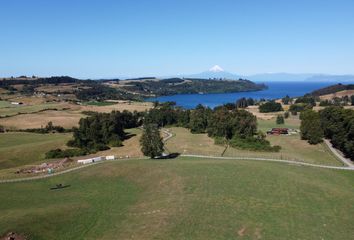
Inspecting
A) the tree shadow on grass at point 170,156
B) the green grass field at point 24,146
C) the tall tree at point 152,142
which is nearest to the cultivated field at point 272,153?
the tree shadow on grass at point 170,156

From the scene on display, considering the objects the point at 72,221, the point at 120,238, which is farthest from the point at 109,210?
the point at 120,238

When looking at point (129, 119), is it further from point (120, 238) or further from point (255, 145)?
point (120, 238)

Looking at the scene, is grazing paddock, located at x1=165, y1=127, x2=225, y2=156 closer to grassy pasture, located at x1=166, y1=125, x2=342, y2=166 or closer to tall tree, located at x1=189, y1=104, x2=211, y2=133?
grassy pasture, located at x1=166, y1=125, x2=342, y2=166

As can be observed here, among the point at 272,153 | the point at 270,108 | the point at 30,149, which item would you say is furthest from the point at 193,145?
the point at 270,108

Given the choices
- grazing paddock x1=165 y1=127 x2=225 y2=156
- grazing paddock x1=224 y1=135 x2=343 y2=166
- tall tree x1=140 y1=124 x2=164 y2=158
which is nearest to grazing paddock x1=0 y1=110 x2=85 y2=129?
grazing paddock x1=165 y1=127 x2=225 y2=156

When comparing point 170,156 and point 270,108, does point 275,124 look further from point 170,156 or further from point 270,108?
point 170,156
